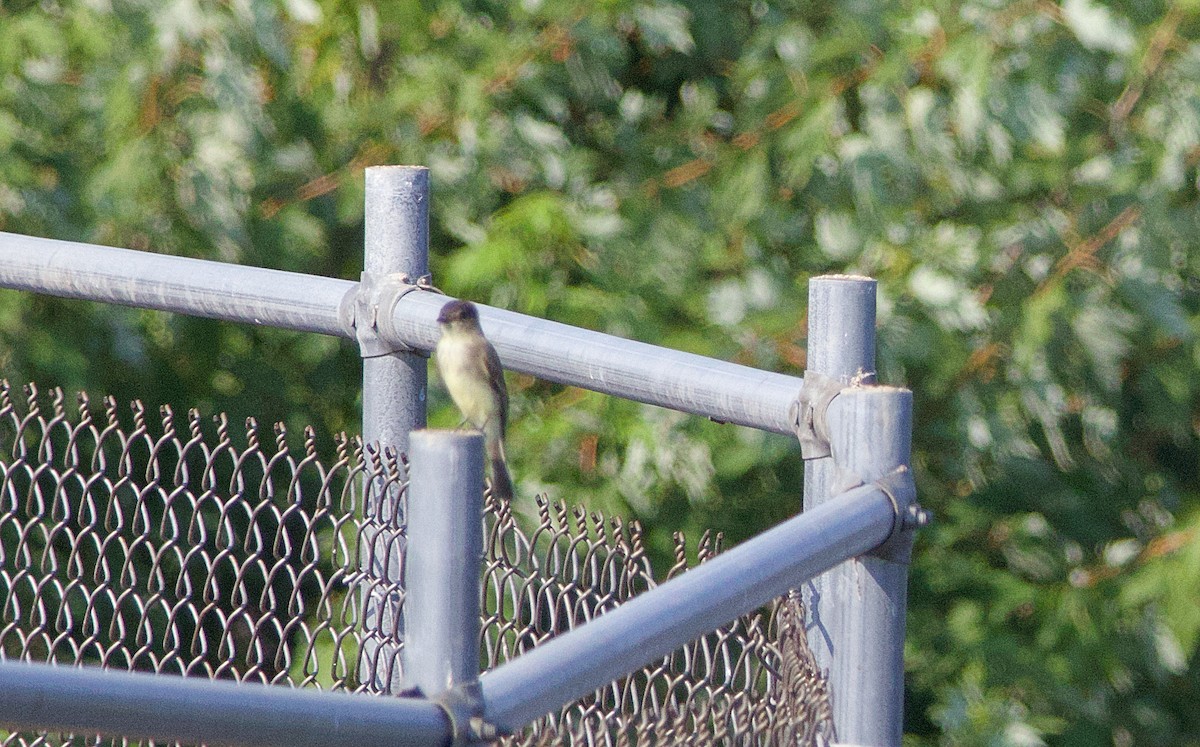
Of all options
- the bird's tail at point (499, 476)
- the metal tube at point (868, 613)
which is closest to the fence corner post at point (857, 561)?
the metal tube at point (868, 613)

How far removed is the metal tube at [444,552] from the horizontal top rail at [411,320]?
1.98ft

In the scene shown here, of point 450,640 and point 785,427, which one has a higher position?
point 785,427

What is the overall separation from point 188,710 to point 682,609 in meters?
0.47

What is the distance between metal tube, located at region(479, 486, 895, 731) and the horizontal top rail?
0.22m

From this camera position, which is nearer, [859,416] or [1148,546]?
[859,416]

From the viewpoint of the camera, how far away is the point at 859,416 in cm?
173

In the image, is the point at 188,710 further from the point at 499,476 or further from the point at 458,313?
the point at 499,476

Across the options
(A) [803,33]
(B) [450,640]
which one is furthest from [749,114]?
(B) [450,640]

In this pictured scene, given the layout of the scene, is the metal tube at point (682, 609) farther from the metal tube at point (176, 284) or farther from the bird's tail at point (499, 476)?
the metal tube at point (176, 284)

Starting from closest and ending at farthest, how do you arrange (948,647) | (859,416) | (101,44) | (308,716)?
(308,716)
(859,416)
(101,44)
(948,647)

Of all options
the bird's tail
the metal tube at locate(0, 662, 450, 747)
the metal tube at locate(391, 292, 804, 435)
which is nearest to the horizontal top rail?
the metal tube at locate(391, 292, 804, 435)

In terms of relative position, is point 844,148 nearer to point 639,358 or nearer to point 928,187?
point 928,187

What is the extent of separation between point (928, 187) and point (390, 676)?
3113 mm

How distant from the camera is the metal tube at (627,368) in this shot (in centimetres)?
191
